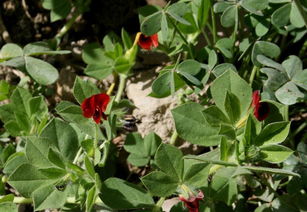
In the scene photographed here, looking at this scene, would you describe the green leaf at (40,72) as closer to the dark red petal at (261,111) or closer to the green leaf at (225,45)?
the green leaf at (225,45)

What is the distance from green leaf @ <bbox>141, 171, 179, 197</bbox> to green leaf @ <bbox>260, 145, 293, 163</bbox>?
37 centimetres

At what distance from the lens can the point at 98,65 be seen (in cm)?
292

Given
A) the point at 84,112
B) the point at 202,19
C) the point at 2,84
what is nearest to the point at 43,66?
the point at 2,84

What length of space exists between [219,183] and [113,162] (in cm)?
68

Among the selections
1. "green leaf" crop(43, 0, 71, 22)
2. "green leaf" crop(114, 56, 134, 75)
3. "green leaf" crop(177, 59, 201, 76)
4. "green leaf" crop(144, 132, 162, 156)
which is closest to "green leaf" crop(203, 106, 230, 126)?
"green leaf" crop(177, 59, 201, 76)

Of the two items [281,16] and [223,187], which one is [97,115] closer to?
[223,187]

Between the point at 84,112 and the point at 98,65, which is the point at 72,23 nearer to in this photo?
the point at 98,65

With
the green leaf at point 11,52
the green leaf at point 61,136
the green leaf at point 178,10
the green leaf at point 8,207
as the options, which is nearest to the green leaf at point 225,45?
the green leaf at point 178,10

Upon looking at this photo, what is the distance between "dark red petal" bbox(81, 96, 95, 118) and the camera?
2229 millimetres

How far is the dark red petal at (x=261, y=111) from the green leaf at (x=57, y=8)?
1.52 m

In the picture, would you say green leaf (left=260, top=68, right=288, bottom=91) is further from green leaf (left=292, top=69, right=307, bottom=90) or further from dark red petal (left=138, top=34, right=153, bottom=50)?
dark red petal (left=138, top=34, right=153, bottom=50)

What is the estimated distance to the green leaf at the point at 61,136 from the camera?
90.0 inches

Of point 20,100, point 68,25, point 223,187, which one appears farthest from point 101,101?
point 68,25

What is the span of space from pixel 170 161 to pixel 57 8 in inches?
57.9
